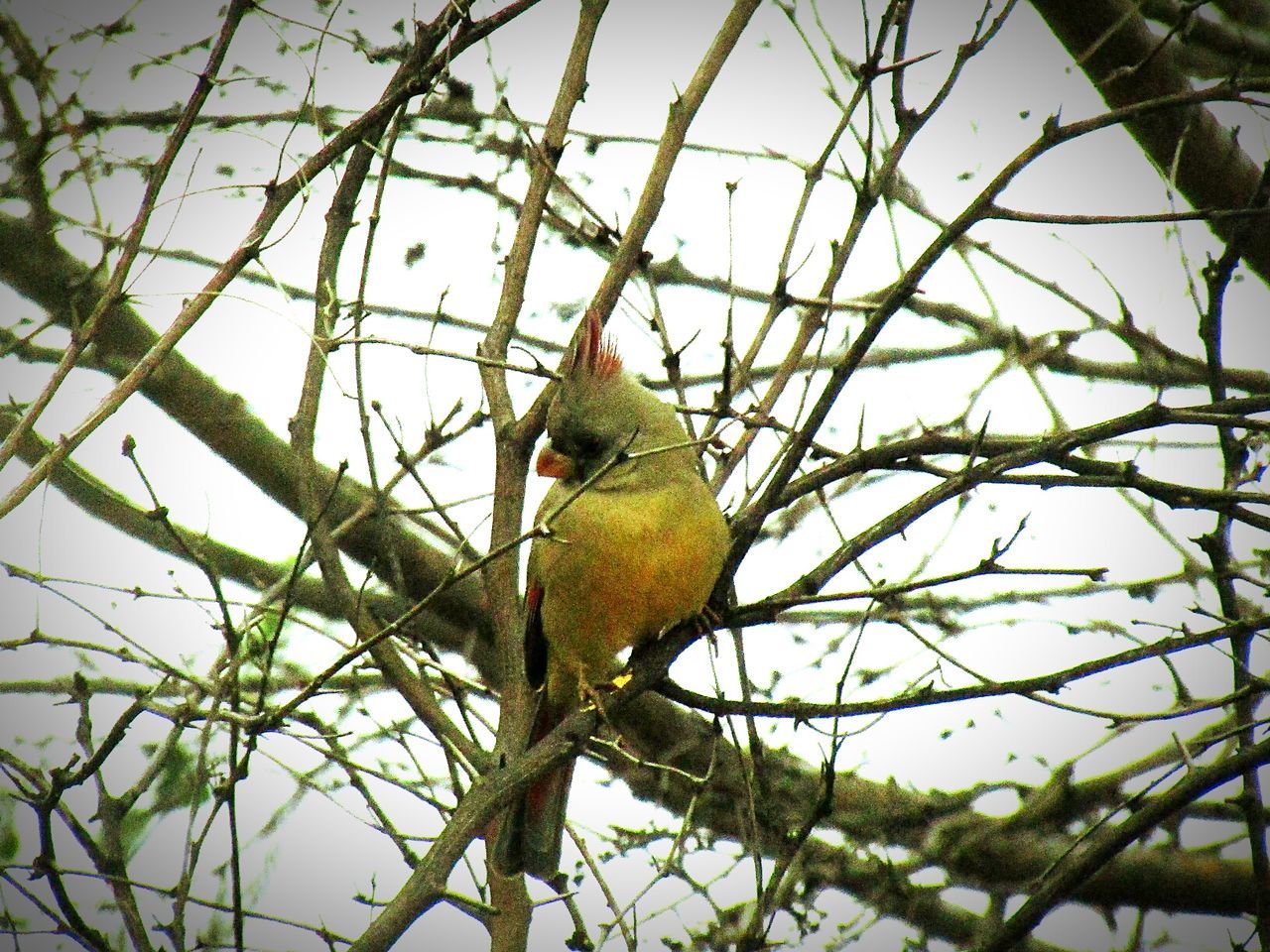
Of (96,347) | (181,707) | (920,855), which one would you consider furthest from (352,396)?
(920,855)

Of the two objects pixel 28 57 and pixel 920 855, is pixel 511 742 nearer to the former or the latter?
pixel 920 855

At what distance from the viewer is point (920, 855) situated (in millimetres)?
4051

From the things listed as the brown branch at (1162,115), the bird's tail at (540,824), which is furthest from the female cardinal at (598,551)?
the brown branch at (1162,115)

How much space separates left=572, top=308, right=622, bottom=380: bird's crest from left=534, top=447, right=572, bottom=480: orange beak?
0.23m

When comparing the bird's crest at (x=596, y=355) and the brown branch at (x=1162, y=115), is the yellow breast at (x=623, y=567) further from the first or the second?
the brown branch at (x=1162, y=115)

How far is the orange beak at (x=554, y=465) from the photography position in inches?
129

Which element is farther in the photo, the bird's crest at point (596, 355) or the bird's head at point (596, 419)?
the bird's head at point (596, 419)

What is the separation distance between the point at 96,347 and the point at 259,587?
96 centimetres

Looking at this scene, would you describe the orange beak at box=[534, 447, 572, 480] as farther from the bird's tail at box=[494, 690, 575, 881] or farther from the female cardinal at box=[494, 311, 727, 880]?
the bird's tail at box=[494, 690, 575, 881]

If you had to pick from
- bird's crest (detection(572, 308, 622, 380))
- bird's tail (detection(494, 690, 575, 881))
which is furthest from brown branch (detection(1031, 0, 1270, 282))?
bird's tail (detection(494, 690, 575, 881))

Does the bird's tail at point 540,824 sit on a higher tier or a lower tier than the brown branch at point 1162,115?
lower

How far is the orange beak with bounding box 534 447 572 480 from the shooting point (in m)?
3.28

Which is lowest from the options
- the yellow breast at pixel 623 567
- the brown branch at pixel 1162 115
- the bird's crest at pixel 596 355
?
the yellow breast at pixel 623 567

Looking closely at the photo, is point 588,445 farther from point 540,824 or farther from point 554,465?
point 540,824
